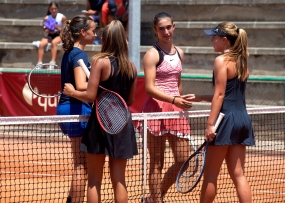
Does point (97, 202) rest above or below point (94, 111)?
below

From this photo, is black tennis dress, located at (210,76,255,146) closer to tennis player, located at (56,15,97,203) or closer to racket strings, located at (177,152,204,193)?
racket strings, located at (177,152,204,193)

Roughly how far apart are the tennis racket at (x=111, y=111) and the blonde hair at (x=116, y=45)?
23cm

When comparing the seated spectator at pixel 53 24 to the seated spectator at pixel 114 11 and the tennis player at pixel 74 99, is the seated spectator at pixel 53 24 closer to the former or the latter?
the seated spectator at pixel 114 11

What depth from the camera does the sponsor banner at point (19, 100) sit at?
12.6m

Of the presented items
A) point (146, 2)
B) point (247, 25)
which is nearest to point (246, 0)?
point (247, 25)

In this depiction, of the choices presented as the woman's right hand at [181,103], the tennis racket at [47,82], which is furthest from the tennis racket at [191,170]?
the tennis racket at [47,82]

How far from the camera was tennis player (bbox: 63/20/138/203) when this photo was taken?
216 inches

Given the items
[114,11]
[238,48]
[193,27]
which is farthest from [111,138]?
[193,27]

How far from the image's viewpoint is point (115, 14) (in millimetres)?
14719

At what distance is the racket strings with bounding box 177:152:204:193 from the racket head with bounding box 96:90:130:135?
91cm

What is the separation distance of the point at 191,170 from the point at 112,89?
123cm

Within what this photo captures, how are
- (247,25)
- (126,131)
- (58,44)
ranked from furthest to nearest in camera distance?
1. (58,44)
2. (247,25)
3. (126,131)

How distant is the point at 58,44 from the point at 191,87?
433 centimetres

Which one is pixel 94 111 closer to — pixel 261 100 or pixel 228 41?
pixel 228 41
